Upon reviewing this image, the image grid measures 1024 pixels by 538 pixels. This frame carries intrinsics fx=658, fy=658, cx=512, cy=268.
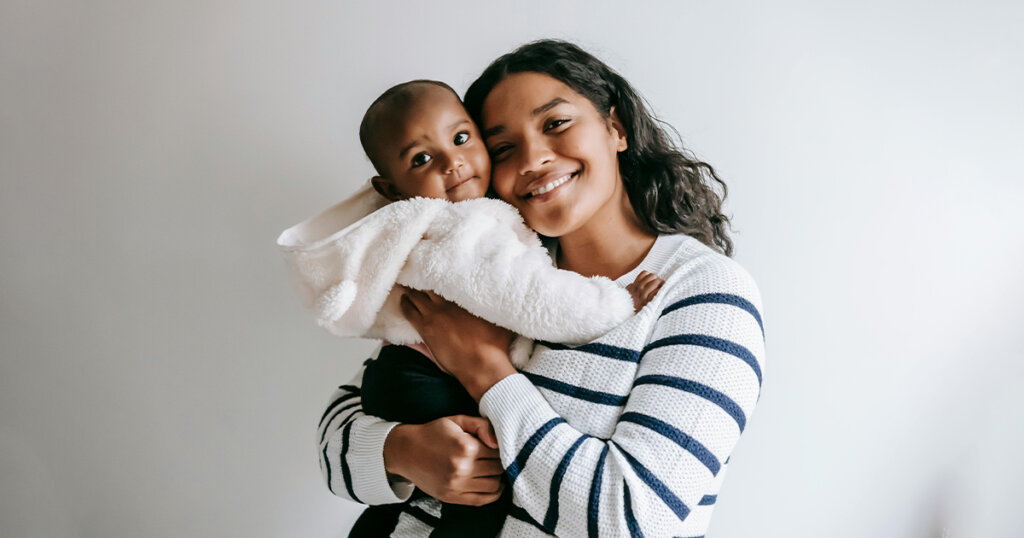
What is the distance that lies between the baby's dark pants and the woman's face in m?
0.34

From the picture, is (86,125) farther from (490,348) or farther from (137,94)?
(490,348)

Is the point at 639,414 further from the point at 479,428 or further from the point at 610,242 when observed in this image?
the point at 610,242

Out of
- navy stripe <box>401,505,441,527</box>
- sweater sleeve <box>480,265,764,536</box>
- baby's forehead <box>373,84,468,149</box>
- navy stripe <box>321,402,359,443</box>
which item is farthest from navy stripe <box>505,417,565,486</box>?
Result: baby's forehead <box>373,84,468,149</box>

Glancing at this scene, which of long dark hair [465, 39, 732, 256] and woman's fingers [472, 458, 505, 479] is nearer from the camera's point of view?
woman's fingers [472, 458, 505, 479]

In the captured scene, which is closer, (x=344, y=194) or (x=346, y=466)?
(x=346, y=466)

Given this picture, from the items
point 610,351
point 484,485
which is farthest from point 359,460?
point 610,351

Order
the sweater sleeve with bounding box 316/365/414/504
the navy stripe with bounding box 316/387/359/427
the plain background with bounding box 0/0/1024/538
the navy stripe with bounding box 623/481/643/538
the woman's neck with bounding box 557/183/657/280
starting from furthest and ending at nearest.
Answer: the plain background with bounding box 0/0/1024/538, the navy stripe with bounding box 316/387/359/427, the woman's neck with bounding box 557/183/657/280, the sweater sleeve with bounding box 316/365/414/504, the navy stripe with bounding box 623/481/643/538

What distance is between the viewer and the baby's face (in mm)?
1190

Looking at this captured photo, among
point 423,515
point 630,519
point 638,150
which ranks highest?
point 638,150

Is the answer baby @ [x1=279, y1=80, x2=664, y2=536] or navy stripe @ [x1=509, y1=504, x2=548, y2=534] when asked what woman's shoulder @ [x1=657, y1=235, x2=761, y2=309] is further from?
navy stripe @ [x1=509, y1=504, x2=548, y2=534]

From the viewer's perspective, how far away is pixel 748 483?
1.60 meters

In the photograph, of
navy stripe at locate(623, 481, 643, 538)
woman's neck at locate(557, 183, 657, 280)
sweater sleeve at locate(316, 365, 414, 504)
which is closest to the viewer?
navy stripe at locate(623, 481, 643, 538)

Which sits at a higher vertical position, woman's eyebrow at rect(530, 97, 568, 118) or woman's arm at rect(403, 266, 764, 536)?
woman's eyebrow at rect(530, 97, 568, 118)

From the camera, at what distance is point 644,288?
3.57 feet
